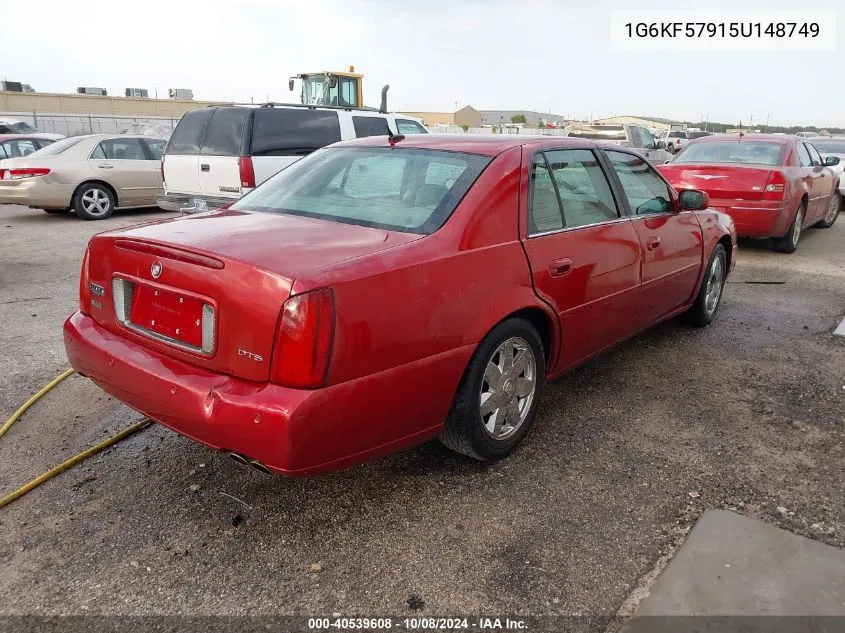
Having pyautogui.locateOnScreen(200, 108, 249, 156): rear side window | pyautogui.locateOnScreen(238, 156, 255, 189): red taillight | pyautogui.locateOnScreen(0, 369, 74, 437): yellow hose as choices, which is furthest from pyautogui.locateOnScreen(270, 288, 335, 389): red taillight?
pyautogui.locateOnScreen(200, 108, 249, 156): rear side window

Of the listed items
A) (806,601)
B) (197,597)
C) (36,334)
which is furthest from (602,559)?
(36,334)

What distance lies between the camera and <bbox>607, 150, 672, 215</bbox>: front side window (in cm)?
419

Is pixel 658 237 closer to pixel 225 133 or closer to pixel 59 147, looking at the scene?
pixel 225 133

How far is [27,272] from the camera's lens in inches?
283

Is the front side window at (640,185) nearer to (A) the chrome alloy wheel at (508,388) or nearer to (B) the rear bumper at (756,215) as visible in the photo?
(A) the chrome alloy wheel at (508,388)

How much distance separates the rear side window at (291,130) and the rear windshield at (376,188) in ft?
16.5

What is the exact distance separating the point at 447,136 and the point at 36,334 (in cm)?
344

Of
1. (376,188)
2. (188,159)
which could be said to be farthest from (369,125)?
(376,188)

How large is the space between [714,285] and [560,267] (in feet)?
9.00

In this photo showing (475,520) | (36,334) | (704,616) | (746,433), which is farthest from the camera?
(36,334)

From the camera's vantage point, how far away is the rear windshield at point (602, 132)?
18438 millimetres

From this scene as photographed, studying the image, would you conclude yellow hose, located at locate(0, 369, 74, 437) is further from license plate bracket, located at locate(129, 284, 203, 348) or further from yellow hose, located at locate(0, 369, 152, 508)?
license plate bracket, located at locate(129, 284, 203, 348)

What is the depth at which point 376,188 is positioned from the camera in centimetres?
337

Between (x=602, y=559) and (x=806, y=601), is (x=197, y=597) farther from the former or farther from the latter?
(x=806, y=601)
